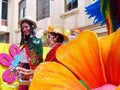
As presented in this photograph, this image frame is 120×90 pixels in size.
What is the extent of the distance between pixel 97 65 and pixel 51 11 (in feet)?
31.7

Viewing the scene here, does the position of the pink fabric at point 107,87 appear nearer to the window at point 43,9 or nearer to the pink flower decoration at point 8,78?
the pink flower decoration at point 8,78

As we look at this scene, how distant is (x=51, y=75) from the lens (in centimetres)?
89

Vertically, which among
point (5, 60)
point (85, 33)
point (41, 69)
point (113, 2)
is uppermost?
point (113, 2)

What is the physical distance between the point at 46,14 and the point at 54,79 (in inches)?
404

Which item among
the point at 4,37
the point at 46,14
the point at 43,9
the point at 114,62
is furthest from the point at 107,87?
the point at 4,37

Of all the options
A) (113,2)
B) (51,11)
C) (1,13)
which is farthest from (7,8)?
(113,2)

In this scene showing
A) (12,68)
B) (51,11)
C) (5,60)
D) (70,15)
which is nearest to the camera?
(12,68)

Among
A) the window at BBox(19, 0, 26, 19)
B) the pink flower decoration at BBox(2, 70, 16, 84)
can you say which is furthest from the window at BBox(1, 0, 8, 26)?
the pink flower decoration at BBox(2, 70, 16, 84)

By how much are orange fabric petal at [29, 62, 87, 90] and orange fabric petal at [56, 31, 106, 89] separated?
0.03m

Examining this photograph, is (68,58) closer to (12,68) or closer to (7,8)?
(12,68)

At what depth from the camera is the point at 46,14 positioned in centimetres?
1108

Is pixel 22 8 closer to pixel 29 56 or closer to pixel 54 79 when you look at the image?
pixel 29 56

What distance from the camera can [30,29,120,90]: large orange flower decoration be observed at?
2.93ft

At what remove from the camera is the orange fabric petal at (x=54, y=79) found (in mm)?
872
